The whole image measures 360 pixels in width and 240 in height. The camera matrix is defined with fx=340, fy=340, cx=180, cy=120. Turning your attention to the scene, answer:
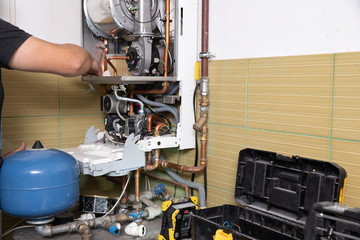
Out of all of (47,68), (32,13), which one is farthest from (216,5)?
(32,13)

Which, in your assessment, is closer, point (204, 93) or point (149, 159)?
point (204, 93)

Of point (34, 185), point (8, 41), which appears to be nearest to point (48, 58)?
point (8, 41)

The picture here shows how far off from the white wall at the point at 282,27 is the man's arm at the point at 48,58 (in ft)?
2.55

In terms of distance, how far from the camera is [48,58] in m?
1.55

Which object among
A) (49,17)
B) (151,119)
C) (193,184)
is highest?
(49,17)

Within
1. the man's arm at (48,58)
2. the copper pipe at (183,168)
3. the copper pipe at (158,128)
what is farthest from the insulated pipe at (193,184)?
the man's arm at (48,58)

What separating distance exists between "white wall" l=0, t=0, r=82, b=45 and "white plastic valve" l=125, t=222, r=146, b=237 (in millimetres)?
1334

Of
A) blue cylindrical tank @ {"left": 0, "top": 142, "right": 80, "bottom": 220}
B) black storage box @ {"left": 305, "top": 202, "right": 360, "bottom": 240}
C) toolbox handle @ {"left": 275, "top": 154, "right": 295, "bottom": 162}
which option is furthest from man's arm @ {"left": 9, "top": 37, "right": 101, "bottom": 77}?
black storage box @ {"left": 305, "top": 202, "right": 360, "bottom": 240}

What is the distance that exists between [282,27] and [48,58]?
1099 millimetres

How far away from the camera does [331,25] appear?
1440mm

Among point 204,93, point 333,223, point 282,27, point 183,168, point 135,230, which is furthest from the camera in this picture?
point 183,168

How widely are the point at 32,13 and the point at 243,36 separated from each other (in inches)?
53.8

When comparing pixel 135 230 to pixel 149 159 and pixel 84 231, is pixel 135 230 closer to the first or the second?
pixel 84 231

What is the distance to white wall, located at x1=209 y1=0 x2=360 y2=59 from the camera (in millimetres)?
1403
